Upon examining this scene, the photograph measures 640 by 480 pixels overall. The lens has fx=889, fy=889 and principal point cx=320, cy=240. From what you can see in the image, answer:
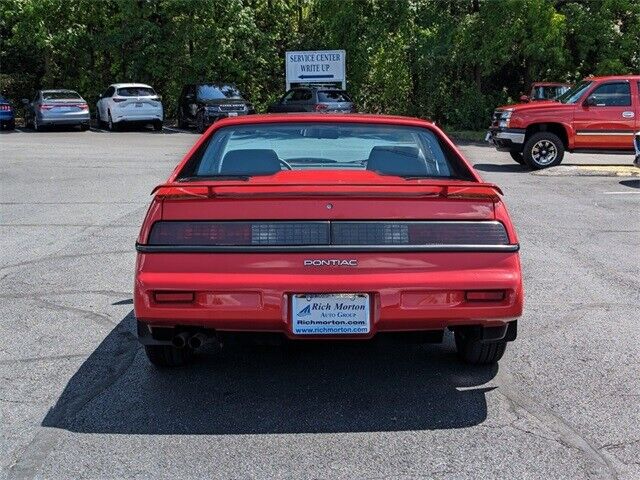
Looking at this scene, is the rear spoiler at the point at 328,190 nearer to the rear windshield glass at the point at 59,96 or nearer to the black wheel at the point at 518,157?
the black wheel at the point at 518,157

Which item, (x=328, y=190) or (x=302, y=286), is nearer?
(x=302, y=286)

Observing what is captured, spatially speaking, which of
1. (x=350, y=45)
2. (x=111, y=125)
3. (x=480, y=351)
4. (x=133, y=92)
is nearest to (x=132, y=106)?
(x=133, y=92)

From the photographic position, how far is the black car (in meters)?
27.0

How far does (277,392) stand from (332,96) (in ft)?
76.3

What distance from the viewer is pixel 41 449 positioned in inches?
152

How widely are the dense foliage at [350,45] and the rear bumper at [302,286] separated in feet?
75.3

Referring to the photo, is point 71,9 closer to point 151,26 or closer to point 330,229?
point 151,26

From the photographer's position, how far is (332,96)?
27266 millimetres

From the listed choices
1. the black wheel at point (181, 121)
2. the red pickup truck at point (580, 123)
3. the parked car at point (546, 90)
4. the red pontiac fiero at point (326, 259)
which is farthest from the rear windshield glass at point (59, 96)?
the red pontiac fiero at point (326, 259)

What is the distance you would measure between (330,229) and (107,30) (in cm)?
3199

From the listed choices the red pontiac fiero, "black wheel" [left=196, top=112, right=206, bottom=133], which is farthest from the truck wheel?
the red pontiac fiero

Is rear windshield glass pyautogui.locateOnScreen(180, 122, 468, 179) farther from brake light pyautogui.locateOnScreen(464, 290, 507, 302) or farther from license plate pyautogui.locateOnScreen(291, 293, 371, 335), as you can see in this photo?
license plate pyautogui.locateOnScreen(291, 293, 371, 335)

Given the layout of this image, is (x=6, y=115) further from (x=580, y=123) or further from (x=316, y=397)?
(x=316, y=397)

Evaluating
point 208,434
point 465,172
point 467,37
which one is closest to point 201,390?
point 208,434
